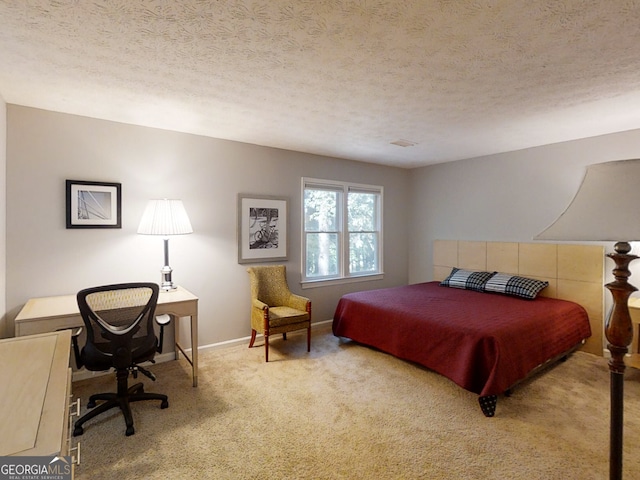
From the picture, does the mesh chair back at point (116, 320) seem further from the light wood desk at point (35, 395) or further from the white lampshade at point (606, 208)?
the white lampshade at point (606, 208)

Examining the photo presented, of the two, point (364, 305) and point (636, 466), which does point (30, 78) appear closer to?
point (364, 305)

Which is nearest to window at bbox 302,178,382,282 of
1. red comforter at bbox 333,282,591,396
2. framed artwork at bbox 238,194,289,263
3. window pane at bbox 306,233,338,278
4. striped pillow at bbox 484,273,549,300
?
window pane at bbox 306,233,338,278

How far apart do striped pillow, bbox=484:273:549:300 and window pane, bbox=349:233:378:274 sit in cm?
169

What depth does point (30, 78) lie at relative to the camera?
7.29 feet

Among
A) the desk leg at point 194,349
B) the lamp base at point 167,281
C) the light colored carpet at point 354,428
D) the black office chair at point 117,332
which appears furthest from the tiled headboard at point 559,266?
the black office chair at point 117,332

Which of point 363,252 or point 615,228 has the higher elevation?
point 615,228

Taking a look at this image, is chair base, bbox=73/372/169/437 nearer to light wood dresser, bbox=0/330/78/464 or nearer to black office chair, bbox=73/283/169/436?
black office chair, bbox=73/283/169/436

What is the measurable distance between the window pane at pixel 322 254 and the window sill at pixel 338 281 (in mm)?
108

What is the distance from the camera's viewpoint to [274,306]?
12.7 ft

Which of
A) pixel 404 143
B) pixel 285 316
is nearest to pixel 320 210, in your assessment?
pixel 404 143

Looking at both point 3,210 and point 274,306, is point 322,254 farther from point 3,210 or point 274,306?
point 3,210

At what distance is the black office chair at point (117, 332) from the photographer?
2.12 meters

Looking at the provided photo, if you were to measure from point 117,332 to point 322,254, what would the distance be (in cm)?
287

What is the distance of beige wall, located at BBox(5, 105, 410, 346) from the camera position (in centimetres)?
275
